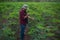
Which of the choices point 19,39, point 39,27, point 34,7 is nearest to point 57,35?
point 39,27

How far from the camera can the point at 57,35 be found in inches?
396

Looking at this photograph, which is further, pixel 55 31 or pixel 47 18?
pixel 47 18

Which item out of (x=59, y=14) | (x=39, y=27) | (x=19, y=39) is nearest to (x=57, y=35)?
(x=39, y=27)

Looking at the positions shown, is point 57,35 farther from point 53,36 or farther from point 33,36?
point 33,36

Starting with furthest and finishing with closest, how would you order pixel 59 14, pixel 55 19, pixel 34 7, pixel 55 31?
pixel 34 7, pixel 59 14, pixel 55 19, pixel 55 31

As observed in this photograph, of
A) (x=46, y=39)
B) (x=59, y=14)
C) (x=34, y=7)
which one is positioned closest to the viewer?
(x=46, y=39)

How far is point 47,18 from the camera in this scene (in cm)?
1198

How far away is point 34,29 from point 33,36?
12.5 inches

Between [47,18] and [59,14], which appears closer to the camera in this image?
[47,18]

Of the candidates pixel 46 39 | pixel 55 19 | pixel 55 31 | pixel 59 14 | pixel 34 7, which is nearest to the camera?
pixel 46 39

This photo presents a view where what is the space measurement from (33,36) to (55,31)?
49.3 inches

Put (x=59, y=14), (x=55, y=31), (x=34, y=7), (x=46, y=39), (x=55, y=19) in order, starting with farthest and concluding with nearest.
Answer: (x=34, y=7) < (x=59, y=14) < (x=55, y=19) < (x=55, y=31) < (x=46, y=39)

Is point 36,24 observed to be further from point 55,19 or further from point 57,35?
point 55,19

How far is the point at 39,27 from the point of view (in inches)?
380
